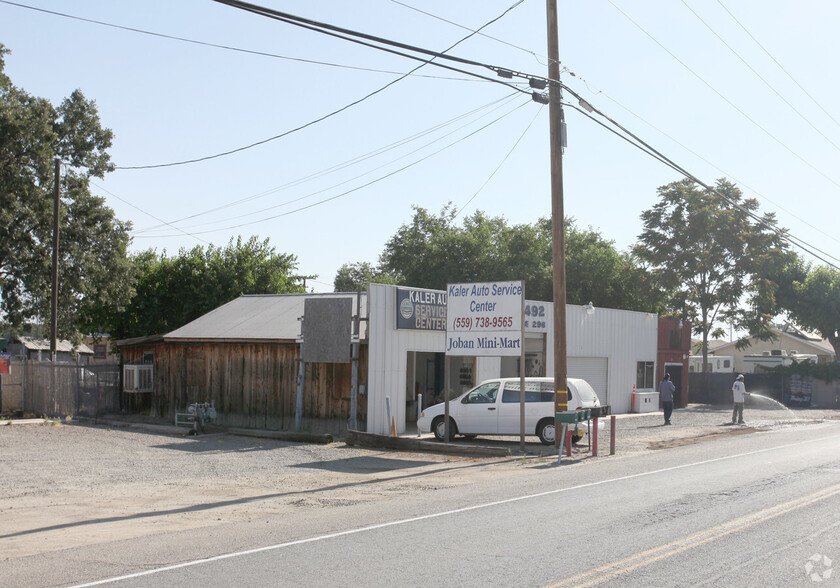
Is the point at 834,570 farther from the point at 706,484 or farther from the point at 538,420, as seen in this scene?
the point at 538,420

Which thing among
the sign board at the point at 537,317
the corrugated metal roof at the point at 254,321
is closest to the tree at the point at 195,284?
the corrugated metal roof at the point at 254,321

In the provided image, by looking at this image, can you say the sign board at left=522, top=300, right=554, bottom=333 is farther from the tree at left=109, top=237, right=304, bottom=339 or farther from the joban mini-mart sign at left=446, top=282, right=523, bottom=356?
the tree at left=109, top=237, right=304, bottom=339

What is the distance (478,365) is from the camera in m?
25.5

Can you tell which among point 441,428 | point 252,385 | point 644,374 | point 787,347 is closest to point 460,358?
point 441,428

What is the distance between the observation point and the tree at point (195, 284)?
4312 cm

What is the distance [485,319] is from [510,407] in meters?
2.51

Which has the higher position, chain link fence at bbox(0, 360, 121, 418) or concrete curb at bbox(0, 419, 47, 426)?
chain link fence at bbox(0, 360, 121, 418)

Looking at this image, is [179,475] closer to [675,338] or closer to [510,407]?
[510,407]

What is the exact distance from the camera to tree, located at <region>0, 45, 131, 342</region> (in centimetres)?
3591

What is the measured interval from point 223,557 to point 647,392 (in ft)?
99.9

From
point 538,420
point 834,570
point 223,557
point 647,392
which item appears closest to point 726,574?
point 834,570

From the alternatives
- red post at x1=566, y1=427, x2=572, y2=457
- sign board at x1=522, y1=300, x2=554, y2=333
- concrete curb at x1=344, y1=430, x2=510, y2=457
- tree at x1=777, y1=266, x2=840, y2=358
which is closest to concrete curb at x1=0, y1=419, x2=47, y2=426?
concrete curb at x1=344, y1=430, x2=510, y2=457

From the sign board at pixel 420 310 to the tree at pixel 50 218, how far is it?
2228cm

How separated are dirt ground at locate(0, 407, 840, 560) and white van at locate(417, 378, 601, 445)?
53cm
